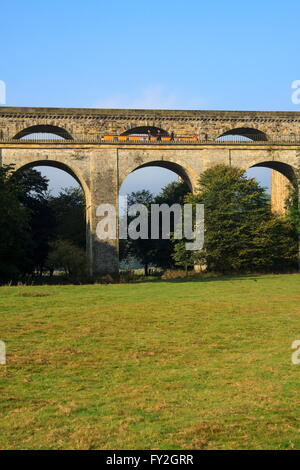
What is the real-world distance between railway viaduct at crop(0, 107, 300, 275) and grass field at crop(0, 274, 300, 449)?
2418 centimetres

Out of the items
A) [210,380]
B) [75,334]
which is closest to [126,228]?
[75,334]

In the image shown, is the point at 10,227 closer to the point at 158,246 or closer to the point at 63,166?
the point at 63,166

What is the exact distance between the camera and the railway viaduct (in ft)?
135

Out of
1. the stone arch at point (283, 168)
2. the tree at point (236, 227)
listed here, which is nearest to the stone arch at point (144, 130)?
the stone arch at point (283, 168)

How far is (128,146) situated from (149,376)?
113 ft

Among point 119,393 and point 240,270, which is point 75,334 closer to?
point 119,393

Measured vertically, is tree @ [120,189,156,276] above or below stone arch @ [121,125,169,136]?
below

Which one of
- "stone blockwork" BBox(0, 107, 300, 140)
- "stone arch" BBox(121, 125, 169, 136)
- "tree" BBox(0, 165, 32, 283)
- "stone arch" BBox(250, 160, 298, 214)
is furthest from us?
"stone arch" BBox(121, 125, 169, 136)

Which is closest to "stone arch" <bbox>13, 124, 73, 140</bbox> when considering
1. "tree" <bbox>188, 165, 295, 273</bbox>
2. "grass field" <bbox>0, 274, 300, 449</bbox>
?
"tree" <bbox>188, 165, 295, 273</bbox>

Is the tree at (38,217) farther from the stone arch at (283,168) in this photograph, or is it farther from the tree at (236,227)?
the stone arch at (283,168)

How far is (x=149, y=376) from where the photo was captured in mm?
9609

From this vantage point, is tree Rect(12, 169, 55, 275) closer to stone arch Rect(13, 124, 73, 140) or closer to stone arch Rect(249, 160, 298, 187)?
stone arch Rect(13, 124, 73, 140)

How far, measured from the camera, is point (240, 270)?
37.8m

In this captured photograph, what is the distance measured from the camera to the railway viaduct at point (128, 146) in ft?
135
